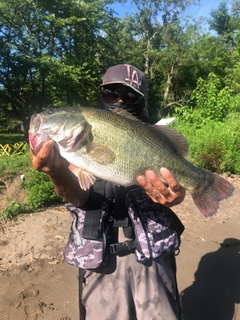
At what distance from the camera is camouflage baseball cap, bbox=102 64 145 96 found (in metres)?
2.55

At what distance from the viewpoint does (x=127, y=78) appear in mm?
2557

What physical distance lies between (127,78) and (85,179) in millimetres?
984

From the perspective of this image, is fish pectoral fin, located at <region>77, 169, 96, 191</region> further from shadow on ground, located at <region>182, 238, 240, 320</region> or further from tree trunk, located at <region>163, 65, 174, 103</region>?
tree trunk, located at <region>163, 65, 174, 103</region>

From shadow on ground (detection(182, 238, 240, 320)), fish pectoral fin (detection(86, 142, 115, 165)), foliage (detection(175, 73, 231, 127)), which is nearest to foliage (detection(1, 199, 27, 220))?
shadow on ground (detection(182, 238, 240, 320))

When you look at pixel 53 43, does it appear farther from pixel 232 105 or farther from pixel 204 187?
pixel 204 187

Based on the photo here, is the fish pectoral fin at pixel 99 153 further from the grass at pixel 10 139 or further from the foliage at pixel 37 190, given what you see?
the grass at pixel 10 139

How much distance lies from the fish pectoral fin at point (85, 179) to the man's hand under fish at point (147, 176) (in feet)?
0.37

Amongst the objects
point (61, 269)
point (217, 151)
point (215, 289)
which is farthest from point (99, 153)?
point (217, 151)

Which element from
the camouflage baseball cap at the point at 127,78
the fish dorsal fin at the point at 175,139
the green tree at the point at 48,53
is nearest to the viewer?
the fish dorsal fin at the point at 175,139

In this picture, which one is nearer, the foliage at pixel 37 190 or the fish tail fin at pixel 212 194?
the fish tail fin at pixel 212 194

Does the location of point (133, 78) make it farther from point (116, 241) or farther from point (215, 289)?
point (215, 289)

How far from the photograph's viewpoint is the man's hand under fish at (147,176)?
1980 millimetres

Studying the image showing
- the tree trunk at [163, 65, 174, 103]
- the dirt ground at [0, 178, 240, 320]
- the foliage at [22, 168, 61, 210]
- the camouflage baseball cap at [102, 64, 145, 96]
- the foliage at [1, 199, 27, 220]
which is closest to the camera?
the camouflage baseball cap at [102, 64, 145, 96]

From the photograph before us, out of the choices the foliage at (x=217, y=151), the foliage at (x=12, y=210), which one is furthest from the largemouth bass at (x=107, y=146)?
the foliage at (x=217, y=151)
